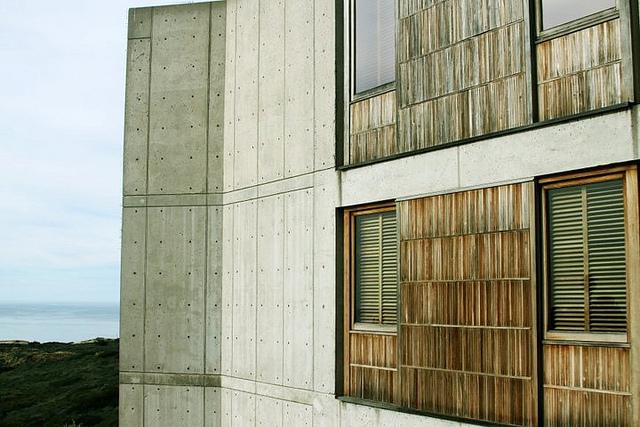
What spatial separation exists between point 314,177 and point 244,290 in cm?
264

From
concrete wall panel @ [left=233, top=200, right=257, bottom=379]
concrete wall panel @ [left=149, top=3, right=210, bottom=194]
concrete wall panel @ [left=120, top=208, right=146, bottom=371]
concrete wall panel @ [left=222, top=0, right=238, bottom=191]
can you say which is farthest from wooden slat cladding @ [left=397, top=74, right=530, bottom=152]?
concrete wall panel @ [left=120, top=208, right=146, bottom=371]

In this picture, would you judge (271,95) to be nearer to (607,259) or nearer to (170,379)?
(170,379)

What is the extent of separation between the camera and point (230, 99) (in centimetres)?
1485

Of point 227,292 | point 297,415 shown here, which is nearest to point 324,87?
point 227,292

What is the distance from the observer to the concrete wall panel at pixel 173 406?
1466cm

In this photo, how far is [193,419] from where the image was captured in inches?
578

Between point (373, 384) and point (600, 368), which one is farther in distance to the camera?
point (373, 384)

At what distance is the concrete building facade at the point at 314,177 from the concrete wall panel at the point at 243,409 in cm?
4

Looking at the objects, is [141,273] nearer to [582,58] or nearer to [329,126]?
[329,126]

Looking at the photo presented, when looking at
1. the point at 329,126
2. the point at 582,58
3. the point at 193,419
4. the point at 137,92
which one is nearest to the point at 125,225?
the point at 137,92

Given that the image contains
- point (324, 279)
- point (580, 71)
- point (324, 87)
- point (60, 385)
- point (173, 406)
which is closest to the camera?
point (580, 71)

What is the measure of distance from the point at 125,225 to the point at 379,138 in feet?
19.6

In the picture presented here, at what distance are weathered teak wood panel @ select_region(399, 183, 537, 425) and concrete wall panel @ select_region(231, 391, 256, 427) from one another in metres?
3.70

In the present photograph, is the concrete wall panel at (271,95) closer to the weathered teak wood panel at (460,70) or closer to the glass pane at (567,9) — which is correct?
the weathered teak wood panel at (460,70)
